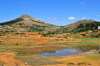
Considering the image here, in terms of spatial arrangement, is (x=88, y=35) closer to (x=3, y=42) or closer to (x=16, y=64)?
(x=3, y=42)

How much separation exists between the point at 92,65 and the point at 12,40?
107 ft

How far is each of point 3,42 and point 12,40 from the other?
9.96ft

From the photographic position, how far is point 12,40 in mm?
41844

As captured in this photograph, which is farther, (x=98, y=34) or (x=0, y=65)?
(x=98, y=34)

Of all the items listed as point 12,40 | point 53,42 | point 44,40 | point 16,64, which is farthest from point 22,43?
point 16,64

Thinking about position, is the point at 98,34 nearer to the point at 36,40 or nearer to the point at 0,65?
the point at 36,40

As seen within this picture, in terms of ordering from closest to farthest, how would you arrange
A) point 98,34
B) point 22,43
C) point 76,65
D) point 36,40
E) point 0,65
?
point 0,65, point 76,65, point 22,43, point 36,40, point 98,34

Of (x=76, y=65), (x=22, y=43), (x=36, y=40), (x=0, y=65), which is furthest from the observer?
(x=36, y=40)

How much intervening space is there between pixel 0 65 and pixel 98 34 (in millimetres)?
59194

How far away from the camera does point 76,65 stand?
1486cm

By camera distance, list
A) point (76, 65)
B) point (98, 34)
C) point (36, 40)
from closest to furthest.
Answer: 1. point (76, 65)
2. point (36, 40)
3. point (98, 34)

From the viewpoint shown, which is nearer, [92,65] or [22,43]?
[92,65]

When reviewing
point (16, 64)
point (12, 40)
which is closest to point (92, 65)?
point (16, 64)

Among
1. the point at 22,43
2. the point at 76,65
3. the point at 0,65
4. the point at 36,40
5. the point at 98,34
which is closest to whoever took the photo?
the point at 0,65
